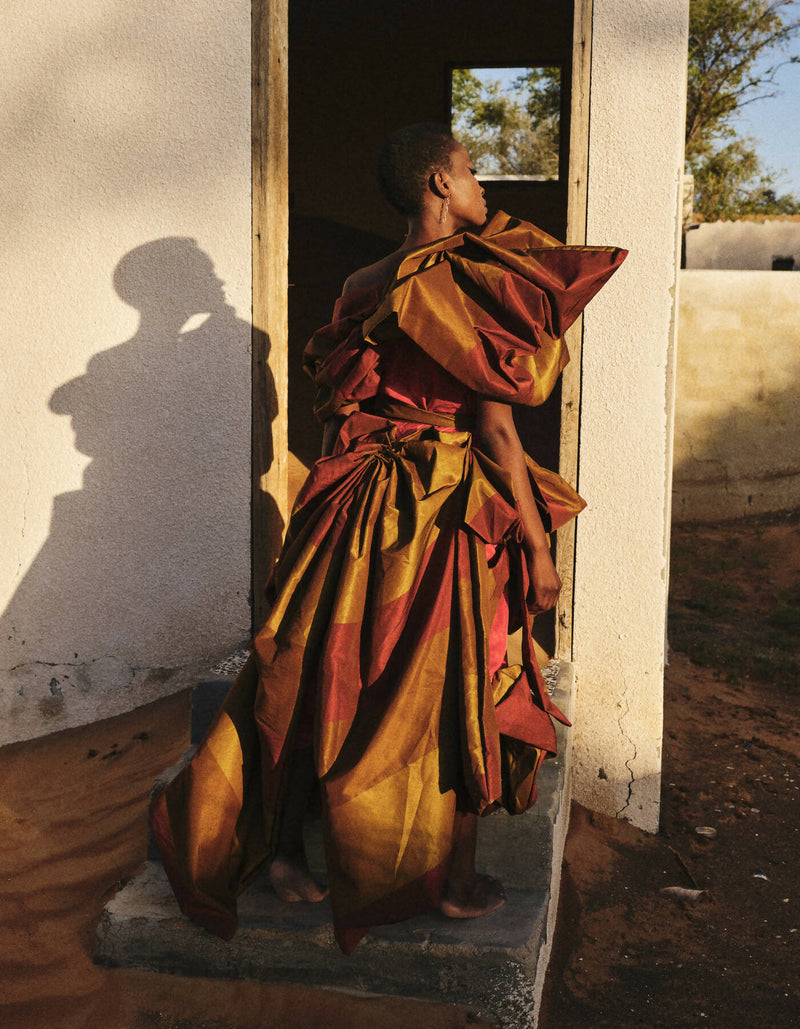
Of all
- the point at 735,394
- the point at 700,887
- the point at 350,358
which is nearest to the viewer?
the point at 350,358

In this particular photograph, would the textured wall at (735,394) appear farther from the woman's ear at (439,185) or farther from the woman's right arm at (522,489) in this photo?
the woman's ear at (439,185)

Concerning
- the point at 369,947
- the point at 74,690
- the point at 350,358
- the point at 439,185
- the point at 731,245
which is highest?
the point at 731,245

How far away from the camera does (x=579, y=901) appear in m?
3.15

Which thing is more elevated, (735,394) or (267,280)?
(267,280)

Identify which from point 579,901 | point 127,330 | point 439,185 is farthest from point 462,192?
point 579,901

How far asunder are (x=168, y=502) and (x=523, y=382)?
1769 mm

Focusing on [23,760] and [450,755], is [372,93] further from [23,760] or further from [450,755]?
[450,755]

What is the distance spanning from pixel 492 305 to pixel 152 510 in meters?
1.81

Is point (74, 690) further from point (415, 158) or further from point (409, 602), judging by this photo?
point (415, 158)

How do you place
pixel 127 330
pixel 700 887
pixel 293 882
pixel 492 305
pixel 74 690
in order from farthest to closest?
1. pixel 74 690
2. pixel 127 330
3. pixel 700 887
4. pixel 293 882
5. pixel 492 305

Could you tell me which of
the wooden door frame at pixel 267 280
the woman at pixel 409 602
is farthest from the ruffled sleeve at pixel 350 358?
the wooden door frame at pixel 267 280

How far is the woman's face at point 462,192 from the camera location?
7.37 feet

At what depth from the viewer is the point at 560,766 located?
→ 3014 millimetres

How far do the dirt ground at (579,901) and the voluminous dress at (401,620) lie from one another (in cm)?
28
